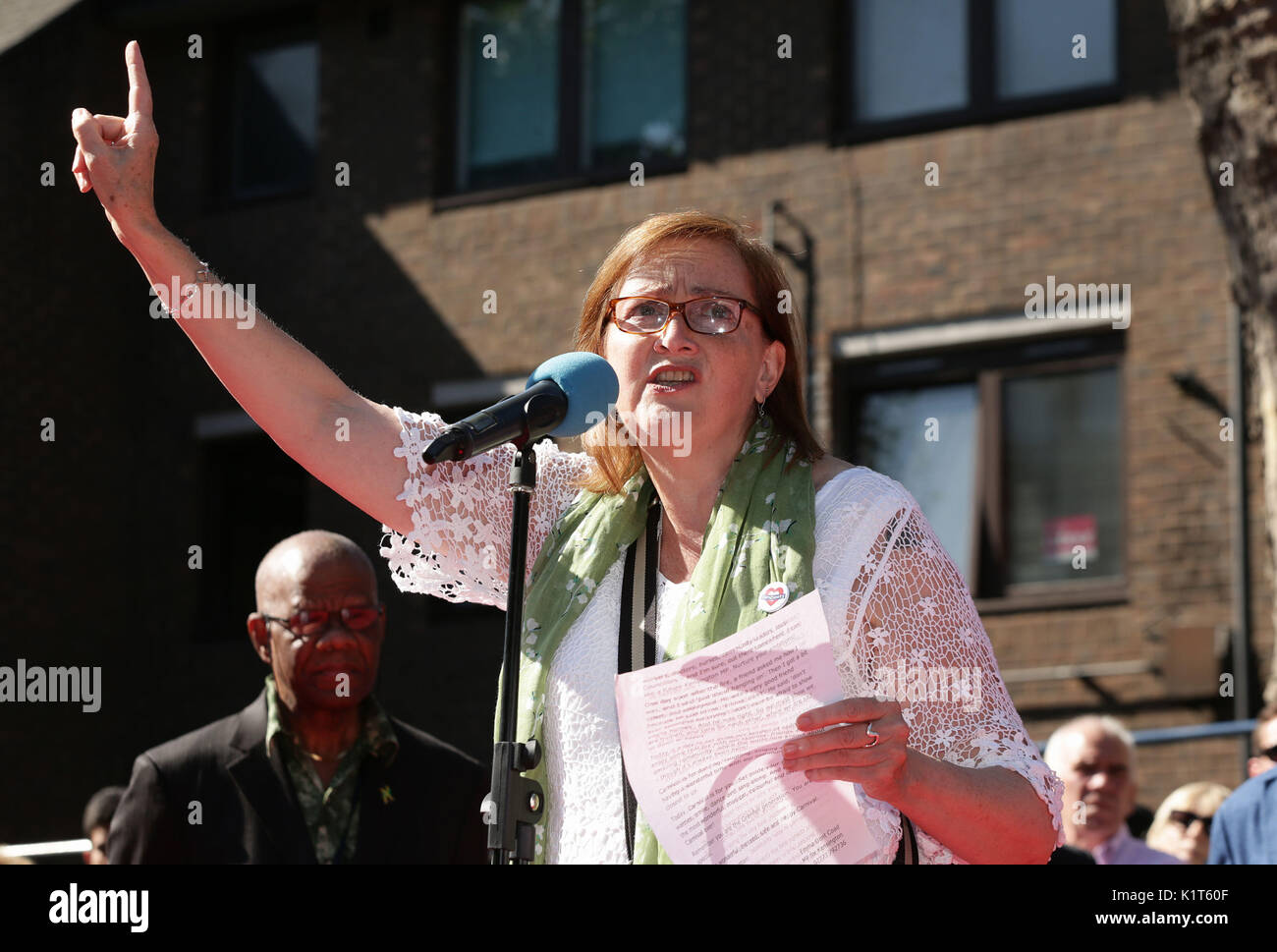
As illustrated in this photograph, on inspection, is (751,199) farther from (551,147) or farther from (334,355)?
(334,355)

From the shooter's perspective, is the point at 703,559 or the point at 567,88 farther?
the point at 567,88

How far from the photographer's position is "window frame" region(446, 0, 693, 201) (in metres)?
13.4

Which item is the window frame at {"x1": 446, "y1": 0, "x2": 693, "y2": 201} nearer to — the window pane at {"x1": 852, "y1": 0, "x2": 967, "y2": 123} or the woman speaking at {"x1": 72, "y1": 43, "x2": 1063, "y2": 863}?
the window pane at {"x1": 852, "y1": 0, "x2": 967, "y2": 123}

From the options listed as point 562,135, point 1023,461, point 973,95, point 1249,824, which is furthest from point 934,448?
point 1249,824

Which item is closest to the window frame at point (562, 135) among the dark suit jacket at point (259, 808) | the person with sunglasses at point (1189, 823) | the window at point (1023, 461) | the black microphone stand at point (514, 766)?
the window at point (1023, 461)

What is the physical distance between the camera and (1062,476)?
466 inches

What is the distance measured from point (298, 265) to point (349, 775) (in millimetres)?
10015

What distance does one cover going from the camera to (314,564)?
206 inches

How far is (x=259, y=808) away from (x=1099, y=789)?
10.9 ft

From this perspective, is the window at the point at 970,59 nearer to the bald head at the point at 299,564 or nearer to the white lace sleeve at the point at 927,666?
the bald head at the point at 299,564

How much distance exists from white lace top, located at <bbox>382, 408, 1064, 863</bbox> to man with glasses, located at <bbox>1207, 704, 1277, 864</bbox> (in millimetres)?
3007

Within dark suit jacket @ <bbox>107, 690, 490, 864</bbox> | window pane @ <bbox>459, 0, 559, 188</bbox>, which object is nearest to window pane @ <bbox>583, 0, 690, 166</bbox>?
window pane @ <bbox>459, 0, 559, 188</bbox>

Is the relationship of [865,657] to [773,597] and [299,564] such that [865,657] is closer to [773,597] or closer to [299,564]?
[773,597]
